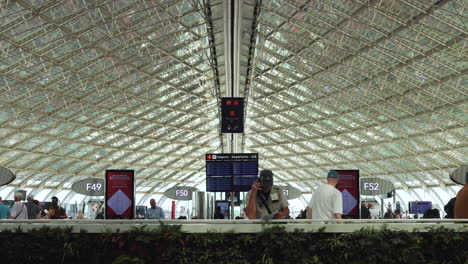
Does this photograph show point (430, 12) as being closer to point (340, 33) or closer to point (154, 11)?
point (340, 33)

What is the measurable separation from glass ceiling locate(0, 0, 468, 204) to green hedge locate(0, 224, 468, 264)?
62.9 ft

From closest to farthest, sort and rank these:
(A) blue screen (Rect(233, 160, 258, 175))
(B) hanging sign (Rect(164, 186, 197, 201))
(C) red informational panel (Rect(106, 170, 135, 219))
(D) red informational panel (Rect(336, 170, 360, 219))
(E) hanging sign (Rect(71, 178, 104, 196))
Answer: (C) red informational panel (Rect(106, 170, 135, 219)), (D) red informational panel (Rect(336, 170, 360, 219)), (E) hanging sign (Rect(71, 178, 104, 196)), (A) blue screen (Rect(233, 160, 258, 175)), (B) hanging sign (Rect(164, 186, 197, 201))

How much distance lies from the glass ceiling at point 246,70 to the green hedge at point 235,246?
62.9ft

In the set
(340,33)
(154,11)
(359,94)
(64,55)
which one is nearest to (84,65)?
(64,55)

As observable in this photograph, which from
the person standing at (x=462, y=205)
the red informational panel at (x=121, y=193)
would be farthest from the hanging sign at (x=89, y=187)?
the person standing at (x=462, y=205)

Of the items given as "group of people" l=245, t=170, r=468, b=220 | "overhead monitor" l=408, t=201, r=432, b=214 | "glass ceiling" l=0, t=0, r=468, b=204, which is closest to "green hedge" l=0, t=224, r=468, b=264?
"group of people" l=245, t=170, r=468, b=220

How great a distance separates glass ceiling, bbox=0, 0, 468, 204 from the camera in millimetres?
25688

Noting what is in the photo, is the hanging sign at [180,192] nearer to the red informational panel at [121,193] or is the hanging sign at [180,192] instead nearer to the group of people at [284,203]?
the red informational panel at [121,193]

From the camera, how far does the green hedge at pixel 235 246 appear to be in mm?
4496

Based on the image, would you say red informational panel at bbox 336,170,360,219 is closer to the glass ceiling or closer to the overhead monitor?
the glass ceiling

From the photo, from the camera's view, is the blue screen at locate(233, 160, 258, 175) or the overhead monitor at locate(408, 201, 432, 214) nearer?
the blue screen at locate(233, 160, 258, 175)

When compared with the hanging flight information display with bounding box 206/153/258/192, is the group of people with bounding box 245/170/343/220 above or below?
below

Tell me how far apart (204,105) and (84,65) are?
1896 centimetres

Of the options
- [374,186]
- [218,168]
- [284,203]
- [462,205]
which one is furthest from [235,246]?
[218,168]
